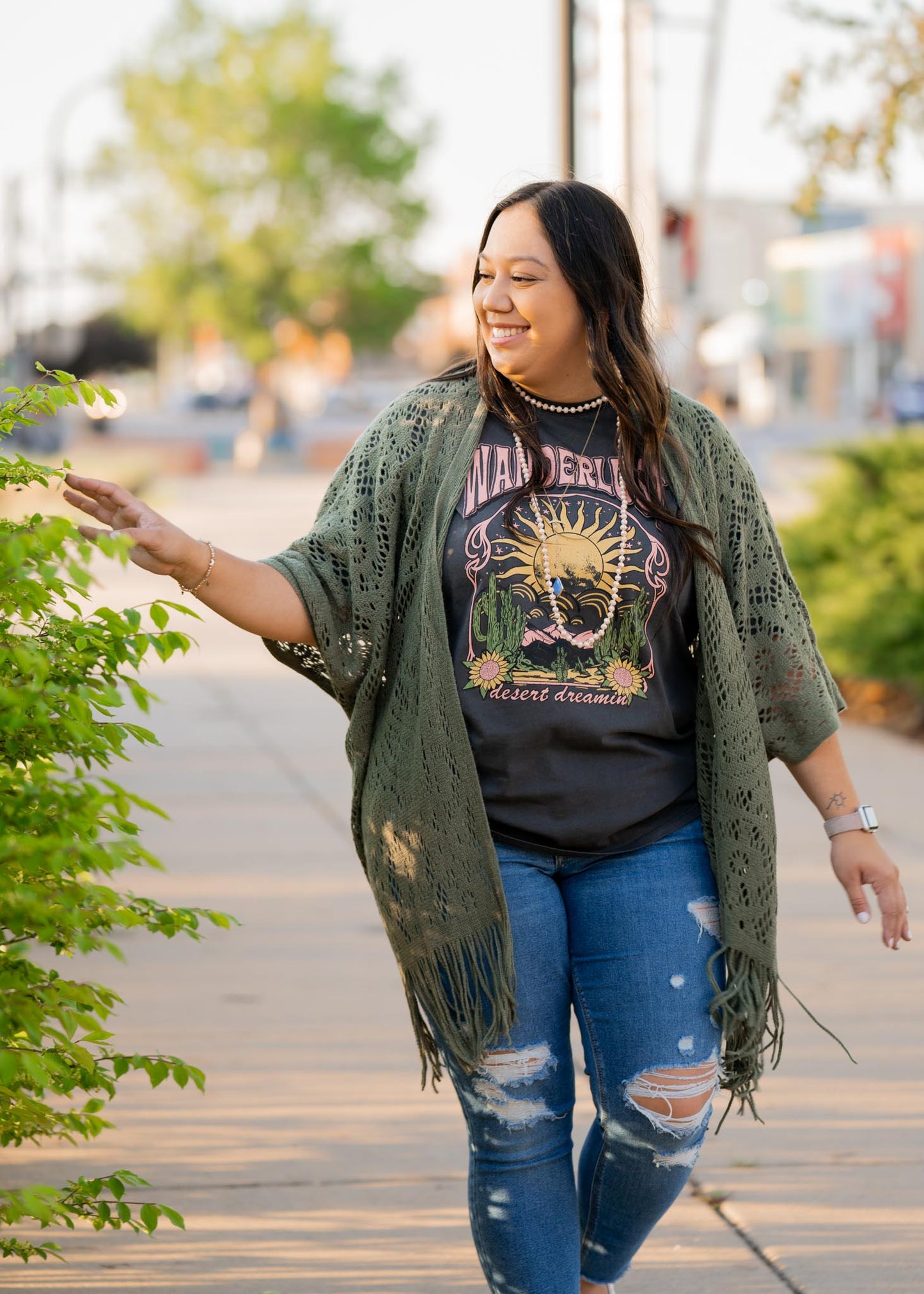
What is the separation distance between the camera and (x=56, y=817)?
2141mm

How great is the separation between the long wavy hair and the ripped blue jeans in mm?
488

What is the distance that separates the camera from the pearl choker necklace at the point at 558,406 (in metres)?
2.73

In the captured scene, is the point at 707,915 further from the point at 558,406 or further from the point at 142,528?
the point at 142,528

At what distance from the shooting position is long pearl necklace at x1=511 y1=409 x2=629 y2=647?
102 inches

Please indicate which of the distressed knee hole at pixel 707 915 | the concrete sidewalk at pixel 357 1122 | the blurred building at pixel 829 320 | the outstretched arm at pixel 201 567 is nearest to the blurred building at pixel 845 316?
the blurred building at pixel 829 320

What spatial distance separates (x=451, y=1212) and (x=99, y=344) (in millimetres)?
62764

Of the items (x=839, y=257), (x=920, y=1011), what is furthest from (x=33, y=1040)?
(x=839, y=257)

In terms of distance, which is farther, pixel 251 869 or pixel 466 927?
pixel 251 869

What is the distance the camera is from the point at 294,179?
44562 mm

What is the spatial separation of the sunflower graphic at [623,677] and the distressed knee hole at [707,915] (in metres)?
0.33

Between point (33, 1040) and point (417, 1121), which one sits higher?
point (33, 1040)

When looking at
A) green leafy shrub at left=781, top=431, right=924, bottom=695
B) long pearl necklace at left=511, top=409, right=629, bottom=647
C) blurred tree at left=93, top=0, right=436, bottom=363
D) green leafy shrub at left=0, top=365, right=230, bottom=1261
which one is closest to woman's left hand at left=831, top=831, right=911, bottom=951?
long pearl necklace at left=511, top=409, right=629, bottom=647

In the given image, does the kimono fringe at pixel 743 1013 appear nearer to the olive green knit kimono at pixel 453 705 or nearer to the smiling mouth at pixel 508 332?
the olive green knit kimono at pixel 453 705

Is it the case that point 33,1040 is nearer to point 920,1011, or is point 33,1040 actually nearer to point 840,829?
point 840,829
